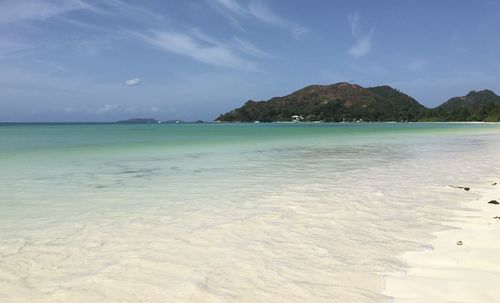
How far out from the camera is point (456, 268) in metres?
4.29

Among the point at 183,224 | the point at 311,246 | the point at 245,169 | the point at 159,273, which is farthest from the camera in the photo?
the point at 245,169

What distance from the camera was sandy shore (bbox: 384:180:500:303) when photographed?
11.9 ft

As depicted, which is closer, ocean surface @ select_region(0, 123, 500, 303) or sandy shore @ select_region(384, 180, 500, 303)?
sandy shore @ select_region(384, 180, 500, 303)

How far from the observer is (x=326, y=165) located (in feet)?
49.5

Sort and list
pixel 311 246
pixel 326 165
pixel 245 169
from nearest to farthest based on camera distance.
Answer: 1. pixel 311 246
2. pixel 245 169
3. pixel 326 165

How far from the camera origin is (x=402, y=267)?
4.34 m

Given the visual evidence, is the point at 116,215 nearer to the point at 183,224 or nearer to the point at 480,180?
the point at 183,224

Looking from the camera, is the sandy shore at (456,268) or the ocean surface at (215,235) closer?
the sandy shore at (456,268)

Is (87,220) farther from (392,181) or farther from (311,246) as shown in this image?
(392,181)

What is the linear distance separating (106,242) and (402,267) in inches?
138

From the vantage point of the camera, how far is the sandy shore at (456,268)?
3625mm

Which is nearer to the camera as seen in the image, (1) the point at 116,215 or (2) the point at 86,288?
(2) the point at 86,288

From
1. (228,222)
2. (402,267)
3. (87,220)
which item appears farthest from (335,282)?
(87,220)

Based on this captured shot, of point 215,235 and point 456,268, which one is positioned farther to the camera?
point 215,235
